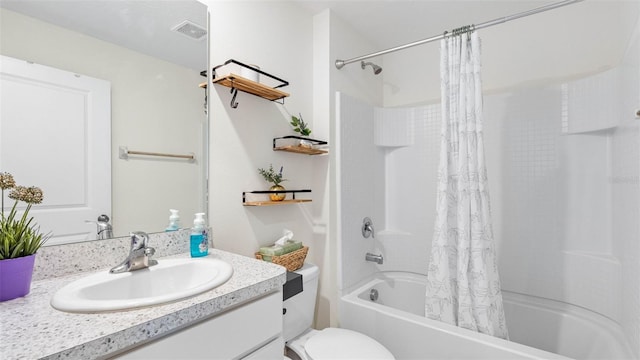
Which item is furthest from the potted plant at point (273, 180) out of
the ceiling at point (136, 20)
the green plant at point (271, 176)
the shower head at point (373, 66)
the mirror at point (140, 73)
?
the shower head at point (373, 66)

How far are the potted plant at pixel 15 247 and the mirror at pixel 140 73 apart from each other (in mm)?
83

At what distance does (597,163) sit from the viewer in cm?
175

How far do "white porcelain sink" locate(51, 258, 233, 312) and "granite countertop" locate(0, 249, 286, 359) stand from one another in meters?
0.02

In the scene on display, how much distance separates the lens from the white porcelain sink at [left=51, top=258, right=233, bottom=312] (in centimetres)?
68

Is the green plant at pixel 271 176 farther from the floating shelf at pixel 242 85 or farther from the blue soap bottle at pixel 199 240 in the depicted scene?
the blue soap bottle at pixel 199 240

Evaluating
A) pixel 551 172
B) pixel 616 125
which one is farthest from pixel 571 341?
pixel 616 125

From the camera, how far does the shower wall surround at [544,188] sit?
157 cm

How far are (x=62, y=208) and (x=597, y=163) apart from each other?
2698 mm

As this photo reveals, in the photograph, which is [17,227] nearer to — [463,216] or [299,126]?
[299,126]

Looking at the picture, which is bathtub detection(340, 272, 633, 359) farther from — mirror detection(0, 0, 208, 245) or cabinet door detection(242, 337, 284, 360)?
mirror detection(0, 0, 208, 245)

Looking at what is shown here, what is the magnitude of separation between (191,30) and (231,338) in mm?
1269

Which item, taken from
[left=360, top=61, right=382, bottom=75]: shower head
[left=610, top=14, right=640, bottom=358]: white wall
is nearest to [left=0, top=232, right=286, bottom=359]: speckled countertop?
[left=610, top=14, right=640, bottom=358]: white wall

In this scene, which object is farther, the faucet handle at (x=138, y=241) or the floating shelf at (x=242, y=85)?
the floating shelf at (x=242, y=85)

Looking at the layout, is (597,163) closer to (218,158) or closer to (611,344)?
(611,344)
